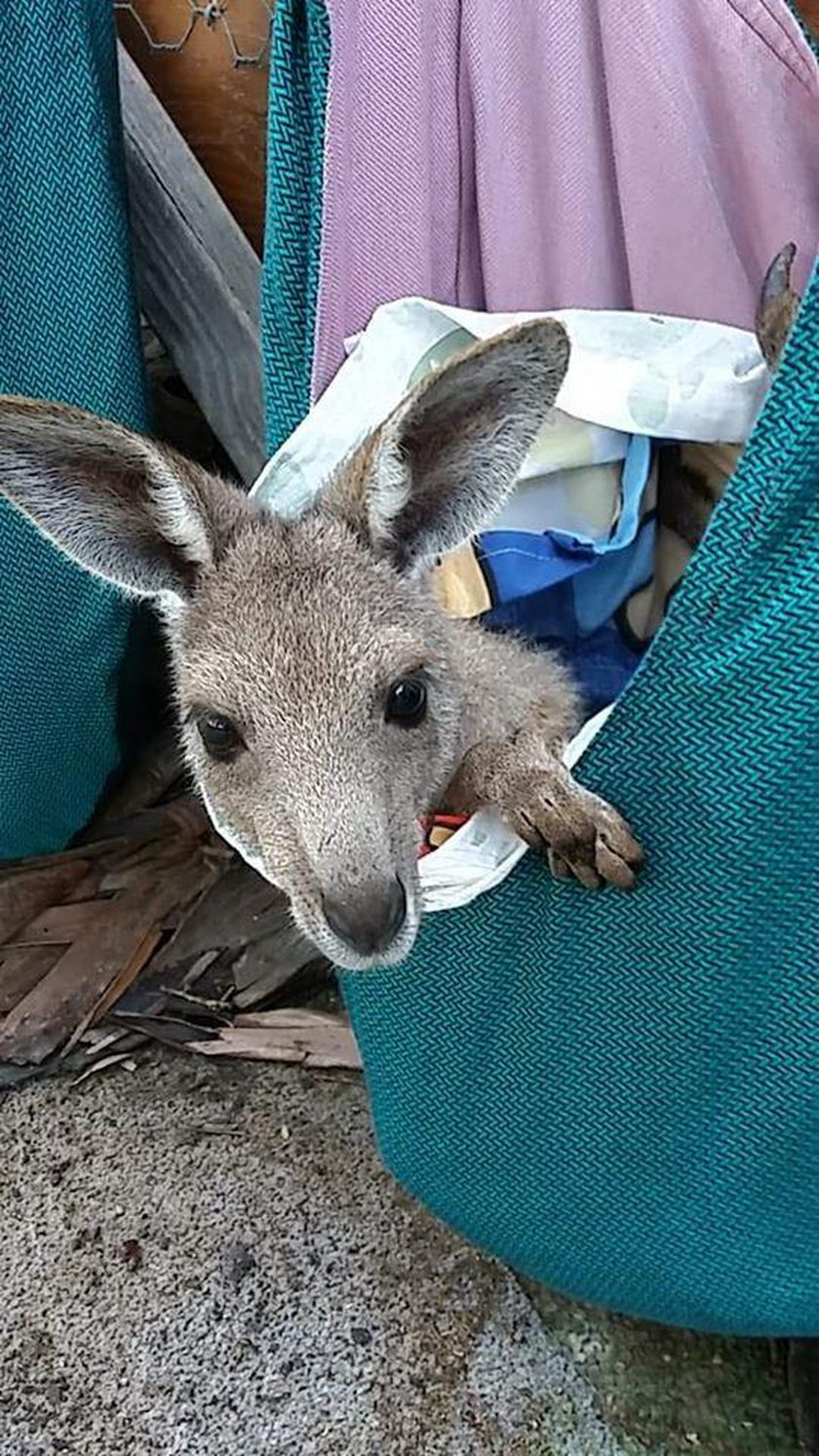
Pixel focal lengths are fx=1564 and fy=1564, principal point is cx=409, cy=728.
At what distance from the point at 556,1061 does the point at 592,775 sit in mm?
435

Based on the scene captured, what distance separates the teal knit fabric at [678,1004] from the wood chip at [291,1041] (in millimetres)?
476

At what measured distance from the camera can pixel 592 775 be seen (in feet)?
5.15

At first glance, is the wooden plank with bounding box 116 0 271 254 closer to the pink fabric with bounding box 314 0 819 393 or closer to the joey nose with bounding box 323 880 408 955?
the pink fabric with bounding box 314 0 819 393

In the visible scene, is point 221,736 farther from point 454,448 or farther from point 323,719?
point 454,448

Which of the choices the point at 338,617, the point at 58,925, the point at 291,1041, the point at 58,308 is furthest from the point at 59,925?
the point at 338,617

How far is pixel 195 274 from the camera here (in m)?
2.45

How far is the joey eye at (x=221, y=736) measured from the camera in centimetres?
162

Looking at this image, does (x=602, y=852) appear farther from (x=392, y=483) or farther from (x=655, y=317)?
(x=655, y=317)

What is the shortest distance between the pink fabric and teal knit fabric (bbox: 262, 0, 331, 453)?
1.3 inches

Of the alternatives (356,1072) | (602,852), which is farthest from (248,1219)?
(602,852)

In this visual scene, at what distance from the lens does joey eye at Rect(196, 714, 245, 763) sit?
1.62m

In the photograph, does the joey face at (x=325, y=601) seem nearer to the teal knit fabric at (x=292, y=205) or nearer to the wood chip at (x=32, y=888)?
the teal knit fabric at (x=292, y=205)

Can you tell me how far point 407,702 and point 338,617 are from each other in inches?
4.5

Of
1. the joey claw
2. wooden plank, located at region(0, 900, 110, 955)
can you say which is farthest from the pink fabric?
wooden plank, located at region(0, 900, 110, 955)
